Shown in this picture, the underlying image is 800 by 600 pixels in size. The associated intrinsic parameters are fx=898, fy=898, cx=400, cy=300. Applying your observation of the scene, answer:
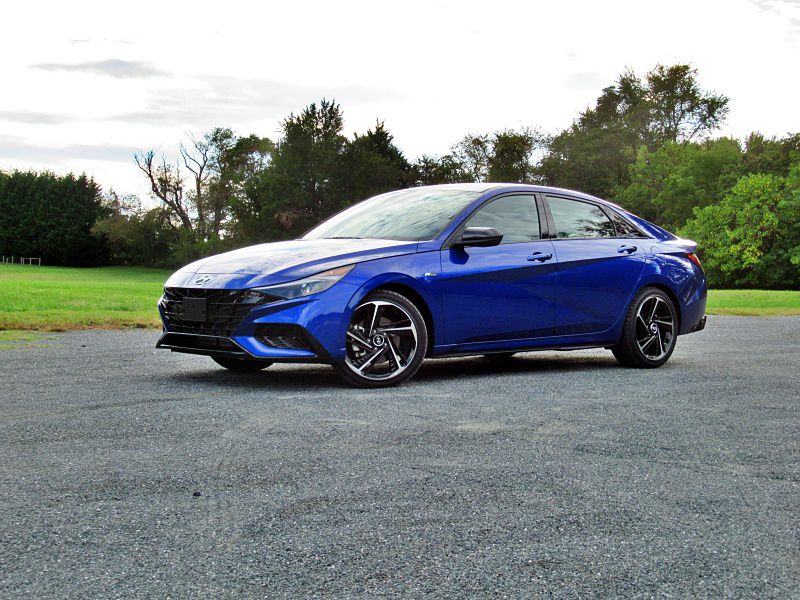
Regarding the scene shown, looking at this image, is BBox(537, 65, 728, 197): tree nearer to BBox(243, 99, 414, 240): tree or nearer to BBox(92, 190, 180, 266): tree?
BBox(243, 99, 414, 240): tree

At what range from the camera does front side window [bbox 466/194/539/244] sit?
7.63 meters

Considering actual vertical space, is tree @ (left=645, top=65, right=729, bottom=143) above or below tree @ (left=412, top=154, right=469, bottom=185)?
above

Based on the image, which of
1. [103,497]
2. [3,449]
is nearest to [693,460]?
[103,497]

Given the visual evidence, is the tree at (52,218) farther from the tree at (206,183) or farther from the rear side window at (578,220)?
the rear side window at (578,220)

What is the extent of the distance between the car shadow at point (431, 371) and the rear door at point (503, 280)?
0.51 meters

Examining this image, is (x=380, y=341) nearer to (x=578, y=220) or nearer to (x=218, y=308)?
(x=218, y=308)

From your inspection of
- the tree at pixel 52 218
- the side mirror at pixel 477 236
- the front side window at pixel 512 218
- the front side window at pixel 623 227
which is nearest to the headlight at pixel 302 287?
the side mirror at pixel 477 236

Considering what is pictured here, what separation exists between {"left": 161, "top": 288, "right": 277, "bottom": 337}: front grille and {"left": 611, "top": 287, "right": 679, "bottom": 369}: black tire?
3633 mm

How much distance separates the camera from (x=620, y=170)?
222 feet

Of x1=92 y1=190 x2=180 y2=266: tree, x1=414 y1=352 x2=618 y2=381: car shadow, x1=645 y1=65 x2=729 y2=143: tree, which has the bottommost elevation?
x1=414 y1=352 x2=618 y2=381: car shadow

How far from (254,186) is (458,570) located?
63.2 metres

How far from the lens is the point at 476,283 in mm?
7281

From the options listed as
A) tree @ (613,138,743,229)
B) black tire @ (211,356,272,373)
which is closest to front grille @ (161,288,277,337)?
black tire @ (211,356,272,373)

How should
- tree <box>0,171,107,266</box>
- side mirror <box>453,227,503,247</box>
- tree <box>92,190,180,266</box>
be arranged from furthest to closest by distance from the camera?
tree <box>0,171,107,266</box>, tree <box>92,190,180,266</box>, side mirror <box>453,227,503,247</box>
